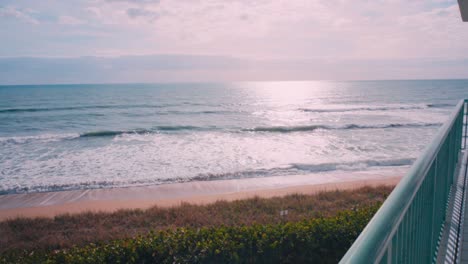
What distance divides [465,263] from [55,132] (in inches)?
1264

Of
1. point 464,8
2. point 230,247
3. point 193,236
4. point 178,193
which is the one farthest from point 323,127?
point 230,247

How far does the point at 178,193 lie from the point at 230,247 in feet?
27.8

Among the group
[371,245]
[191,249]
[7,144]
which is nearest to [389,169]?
[191,249]

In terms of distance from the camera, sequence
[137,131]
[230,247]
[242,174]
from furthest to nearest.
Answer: [137,131] → [242,174] → [230,247]

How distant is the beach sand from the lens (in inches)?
470

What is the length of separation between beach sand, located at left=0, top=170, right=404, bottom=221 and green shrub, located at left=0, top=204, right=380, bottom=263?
232 inches

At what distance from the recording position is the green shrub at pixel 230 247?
17.1 feet

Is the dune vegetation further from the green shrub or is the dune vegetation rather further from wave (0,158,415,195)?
wave (0,158,415,195)

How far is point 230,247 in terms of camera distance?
206 inches

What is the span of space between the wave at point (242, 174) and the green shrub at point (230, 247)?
903cm

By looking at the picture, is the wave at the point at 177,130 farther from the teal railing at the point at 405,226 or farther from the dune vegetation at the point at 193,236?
the teal railing at the point at 405,226

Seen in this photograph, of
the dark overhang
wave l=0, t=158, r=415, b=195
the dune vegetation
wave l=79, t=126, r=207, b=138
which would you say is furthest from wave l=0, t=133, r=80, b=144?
the dark overhang

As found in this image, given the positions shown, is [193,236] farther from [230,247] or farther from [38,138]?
[38,138]

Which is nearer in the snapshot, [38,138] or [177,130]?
[38,138]
